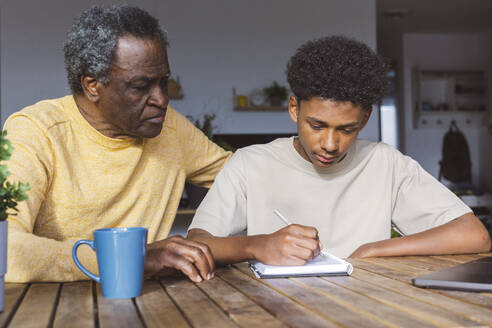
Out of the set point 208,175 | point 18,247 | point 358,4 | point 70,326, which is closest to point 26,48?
point 358,4

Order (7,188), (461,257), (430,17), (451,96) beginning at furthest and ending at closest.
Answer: (451,96), (430,17), (461,257), (7,188)

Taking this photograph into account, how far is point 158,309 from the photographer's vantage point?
0.83 meters

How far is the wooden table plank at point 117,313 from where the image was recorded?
766 millimetres

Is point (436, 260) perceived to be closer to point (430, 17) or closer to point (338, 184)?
point (338, 184)

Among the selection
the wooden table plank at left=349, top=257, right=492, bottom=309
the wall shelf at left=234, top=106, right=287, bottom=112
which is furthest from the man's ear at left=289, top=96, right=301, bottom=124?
the wall shelf at left=234, top=106, right=287, bottom=112

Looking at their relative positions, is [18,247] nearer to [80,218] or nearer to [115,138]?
[80,218]

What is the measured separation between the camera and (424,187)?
1601 millimetres

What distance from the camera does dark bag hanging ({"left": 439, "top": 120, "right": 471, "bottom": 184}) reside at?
6.74 meters

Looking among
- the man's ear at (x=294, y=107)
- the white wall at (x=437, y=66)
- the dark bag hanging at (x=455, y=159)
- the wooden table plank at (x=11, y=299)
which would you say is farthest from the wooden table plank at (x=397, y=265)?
the white wall at (x=437, y=66)

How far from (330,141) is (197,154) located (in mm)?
502

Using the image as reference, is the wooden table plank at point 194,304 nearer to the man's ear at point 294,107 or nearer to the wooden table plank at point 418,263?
the wooden table plank at point 418,263

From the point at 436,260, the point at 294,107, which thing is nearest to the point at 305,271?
the point at 436,260

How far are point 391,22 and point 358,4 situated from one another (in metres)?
1.55

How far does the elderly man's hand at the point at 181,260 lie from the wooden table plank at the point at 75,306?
5.0 inches
